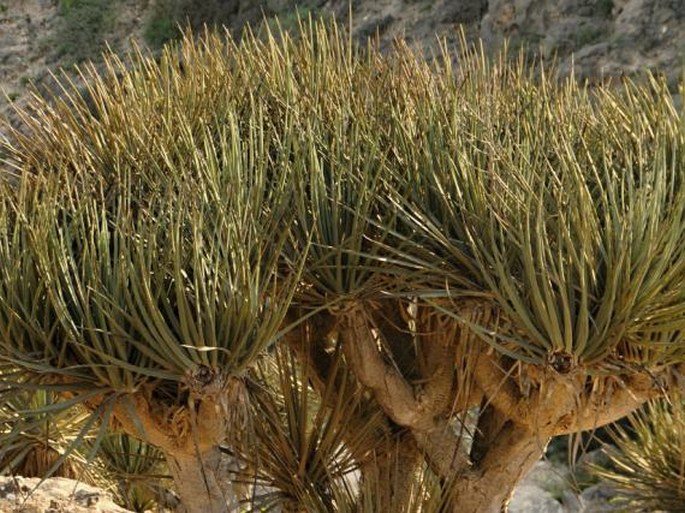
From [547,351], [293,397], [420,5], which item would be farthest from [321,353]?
[420,5]

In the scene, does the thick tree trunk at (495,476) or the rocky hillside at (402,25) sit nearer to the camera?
the thick tree trunk at (495,476)

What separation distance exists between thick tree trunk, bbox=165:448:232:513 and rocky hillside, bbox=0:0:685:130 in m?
3.85

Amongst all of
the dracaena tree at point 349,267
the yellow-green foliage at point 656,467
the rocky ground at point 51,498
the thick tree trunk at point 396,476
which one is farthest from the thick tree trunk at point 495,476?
the yellow-green foliage at point 656,467

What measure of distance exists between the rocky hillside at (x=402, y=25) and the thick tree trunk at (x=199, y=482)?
151 inches

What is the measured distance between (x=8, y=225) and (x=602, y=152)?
2265mm

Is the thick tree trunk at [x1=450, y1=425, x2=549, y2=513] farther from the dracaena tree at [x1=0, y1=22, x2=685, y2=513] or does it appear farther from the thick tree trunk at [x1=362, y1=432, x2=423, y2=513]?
the thick tree trunk at [x1=362, y1=432, x2=423, y2=513]

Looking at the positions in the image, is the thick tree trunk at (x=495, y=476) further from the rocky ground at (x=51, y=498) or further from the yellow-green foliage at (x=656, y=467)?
the yellow-green foliage at (x=656, y=467)

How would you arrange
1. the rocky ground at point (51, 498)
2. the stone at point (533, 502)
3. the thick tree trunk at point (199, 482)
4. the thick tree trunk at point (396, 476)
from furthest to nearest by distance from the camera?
the stone at point (533, 502) < the rocky ground at point (51, 498) < the thick tree trunk at point (396, 476) < the thick tree trunk at point (199, 482)

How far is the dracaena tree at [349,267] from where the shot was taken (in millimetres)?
4332

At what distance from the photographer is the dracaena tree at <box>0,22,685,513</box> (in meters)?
4.33

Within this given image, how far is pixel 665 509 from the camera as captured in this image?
302 inches

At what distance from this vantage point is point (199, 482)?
4.89m

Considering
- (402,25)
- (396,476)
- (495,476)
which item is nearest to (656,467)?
(495,476)

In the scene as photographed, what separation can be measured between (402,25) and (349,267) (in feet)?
37.7
